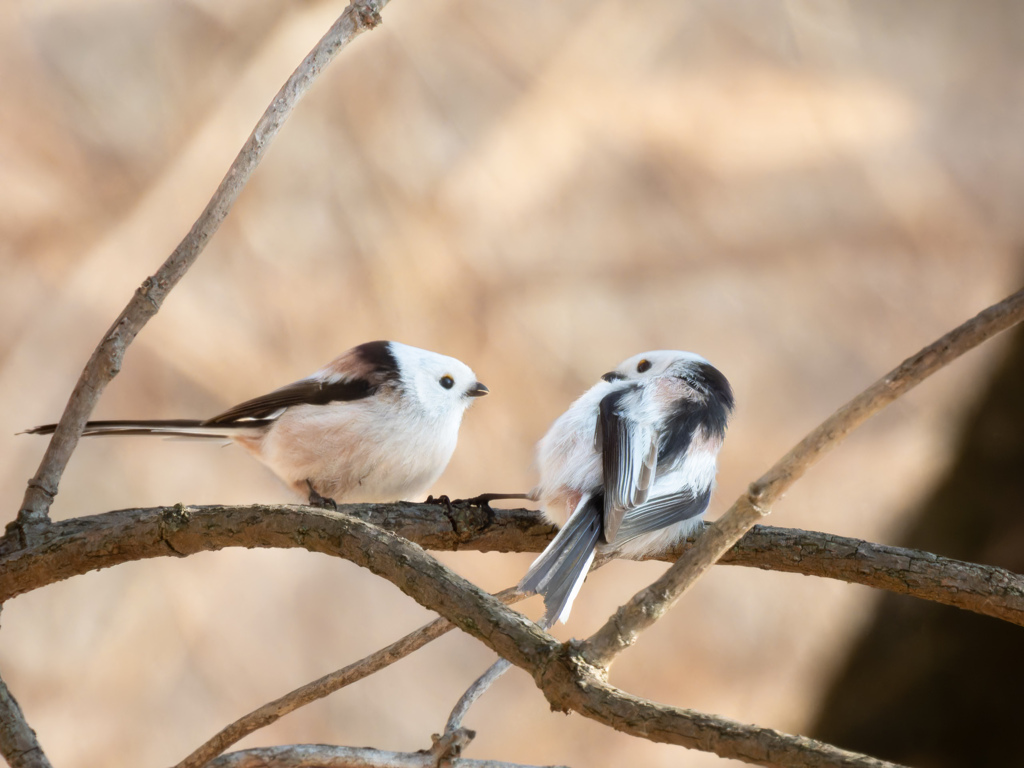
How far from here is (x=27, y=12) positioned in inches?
74.5

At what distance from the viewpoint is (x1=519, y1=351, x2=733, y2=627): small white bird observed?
3.14 feet

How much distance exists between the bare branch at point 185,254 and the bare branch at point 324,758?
0.39m

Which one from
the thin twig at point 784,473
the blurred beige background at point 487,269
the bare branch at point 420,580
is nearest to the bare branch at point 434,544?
the bare branch at point 420,580

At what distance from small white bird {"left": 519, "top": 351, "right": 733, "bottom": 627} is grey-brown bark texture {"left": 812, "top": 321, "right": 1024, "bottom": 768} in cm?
141

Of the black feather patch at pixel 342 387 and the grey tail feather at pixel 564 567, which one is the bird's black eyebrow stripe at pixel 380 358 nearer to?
the black feather patch at pixel 342 387

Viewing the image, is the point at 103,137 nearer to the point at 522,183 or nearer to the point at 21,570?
the point at 522,183

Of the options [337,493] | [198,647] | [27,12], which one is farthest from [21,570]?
[27,12]

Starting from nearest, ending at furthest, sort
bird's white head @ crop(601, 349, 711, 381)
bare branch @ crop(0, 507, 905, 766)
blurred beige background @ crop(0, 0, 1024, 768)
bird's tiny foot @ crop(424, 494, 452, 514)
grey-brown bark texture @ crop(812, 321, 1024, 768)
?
1. bare branch @ crop(0, 507, 905, 766)
2. bird's tiny foot @ crop(424, 494, 452, 514)
3. bird's white head @ crop(601, 349, 711, 381)
4. blurred beige background @ crop(0, 0, 1024, 768)
5. grey-brown bark texture @ crop(812, 321, 1024, 768)

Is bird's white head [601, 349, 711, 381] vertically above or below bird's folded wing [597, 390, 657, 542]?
above

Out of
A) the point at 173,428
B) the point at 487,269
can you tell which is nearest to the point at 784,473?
the point at 173,428

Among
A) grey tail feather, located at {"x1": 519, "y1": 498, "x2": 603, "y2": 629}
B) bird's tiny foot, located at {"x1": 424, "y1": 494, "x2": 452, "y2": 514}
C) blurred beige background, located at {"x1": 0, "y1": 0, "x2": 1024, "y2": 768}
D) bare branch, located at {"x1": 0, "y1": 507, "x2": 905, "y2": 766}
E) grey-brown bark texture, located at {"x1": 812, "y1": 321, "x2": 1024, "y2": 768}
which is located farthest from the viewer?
grey-brown bark texture, located at {"x1": 812, "y1": 321, "x2": 1024, "y2": 768}

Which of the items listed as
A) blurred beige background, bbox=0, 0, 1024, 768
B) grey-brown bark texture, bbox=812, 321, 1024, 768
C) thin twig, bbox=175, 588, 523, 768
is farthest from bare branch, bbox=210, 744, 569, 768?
grey-brown bark texture, bbox=812, 321, 1024, 768

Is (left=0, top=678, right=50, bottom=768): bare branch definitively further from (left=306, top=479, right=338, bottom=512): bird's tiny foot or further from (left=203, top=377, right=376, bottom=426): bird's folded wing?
(left=203, top=377, right=376, bottom=426): bird's folded wing

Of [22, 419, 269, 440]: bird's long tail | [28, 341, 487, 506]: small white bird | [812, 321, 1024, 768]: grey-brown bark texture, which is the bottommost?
[812, 321, 1024, 768]: grey-brown bark texture
